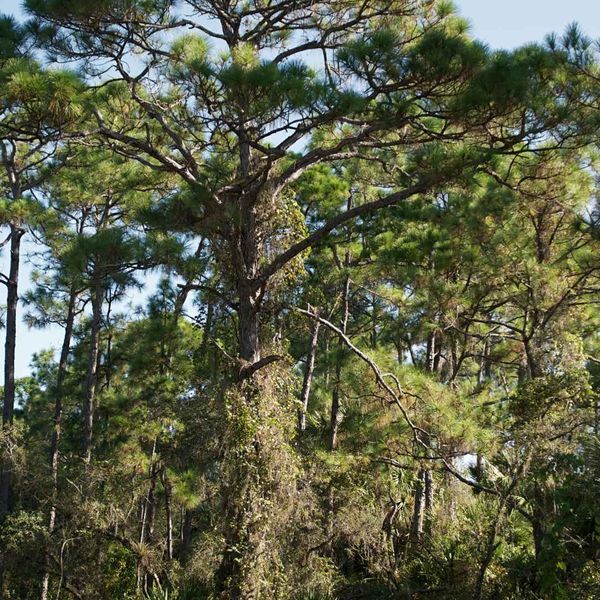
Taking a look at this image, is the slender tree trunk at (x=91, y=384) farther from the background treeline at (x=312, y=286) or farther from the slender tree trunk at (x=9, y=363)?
the slender tree trunk at (x=9, y=363)

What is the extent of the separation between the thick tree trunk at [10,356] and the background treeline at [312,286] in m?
0.05

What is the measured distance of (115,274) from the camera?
6.76 m

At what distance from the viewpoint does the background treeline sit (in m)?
6.34

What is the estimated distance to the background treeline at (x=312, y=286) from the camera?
634cm

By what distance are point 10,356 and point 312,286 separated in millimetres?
5261

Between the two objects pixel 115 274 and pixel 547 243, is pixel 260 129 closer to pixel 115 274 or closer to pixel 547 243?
pixel 115 274

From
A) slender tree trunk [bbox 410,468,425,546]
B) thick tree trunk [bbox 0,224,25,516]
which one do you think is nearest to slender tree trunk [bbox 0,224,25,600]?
thick tree trunk [bbox 0,224,25,516]

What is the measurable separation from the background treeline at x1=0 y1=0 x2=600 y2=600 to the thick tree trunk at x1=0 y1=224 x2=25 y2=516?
0.16 feet

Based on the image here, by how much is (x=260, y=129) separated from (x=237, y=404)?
8.16 ft

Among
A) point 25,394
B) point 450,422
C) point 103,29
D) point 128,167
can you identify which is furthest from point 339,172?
point 25,394

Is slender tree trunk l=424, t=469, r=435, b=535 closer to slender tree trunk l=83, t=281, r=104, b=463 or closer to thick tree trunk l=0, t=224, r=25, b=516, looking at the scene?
slender tree trunk l=83, t=281, r=104, b=463

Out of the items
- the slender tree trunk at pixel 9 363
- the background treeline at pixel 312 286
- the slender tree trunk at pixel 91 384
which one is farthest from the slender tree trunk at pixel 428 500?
the slender tree trunk at pixel 9 363

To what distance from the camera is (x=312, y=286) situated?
30.6ft

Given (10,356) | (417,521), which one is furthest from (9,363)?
(417,521)
